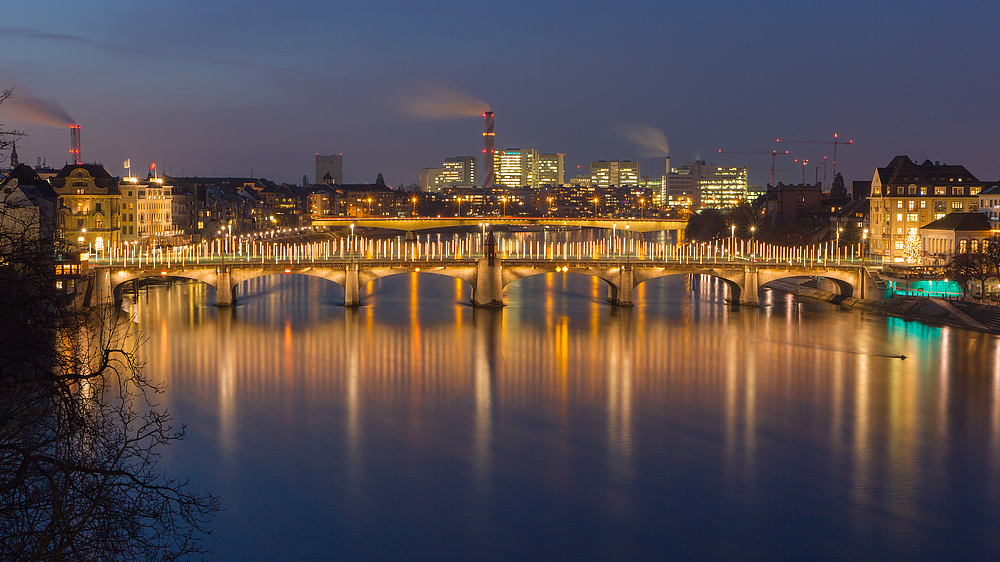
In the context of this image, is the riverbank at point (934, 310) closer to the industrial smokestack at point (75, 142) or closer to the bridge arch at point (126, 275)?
the bridge arch at point (126, 275)

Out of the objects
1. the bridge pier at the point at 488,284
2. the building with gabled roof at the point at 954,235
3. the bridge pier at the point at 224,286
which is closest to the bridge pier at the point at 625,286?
the bridge pier at the point at 488,284

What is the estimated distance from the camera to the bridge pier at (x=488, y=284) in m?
53.8

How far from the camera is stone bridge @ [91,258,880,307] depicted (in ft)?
168

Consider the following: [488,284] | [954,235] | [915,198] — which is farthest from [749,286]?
[915,198]

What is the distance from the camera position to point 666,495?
70.8 ft

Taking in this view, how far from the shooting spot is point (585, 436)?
26906 millimetres

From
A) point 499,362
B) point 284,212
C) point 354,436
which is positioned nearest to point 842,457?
point 354,436

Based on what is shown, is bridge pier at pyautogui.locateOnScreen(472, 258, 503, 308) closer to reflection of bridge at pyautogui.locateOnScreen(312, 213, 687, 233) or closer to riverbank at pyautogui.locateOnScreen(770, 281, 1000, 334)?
riverbank at pyautogui.locateOnScreen(770, 281, 1000, 334)

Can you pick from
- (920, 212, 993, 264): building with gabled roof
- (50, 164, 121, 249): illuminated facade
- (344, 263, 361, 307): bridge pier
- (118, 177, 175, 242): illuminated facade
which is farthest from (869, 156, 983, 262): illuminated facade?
(118, 177, 175, 242): illuminated facade

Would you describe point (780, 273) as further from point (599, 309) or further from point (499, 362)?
point (499, 362)

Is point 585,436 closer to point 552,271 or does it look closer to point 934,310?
point 552,271

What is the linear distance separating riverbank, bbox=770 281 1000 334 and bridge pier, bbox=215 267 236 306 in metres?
34.8

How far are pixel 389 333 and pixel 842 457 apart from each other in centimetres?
2448

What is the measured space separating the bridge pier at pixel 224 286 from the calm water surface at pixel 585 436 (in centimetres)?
337
